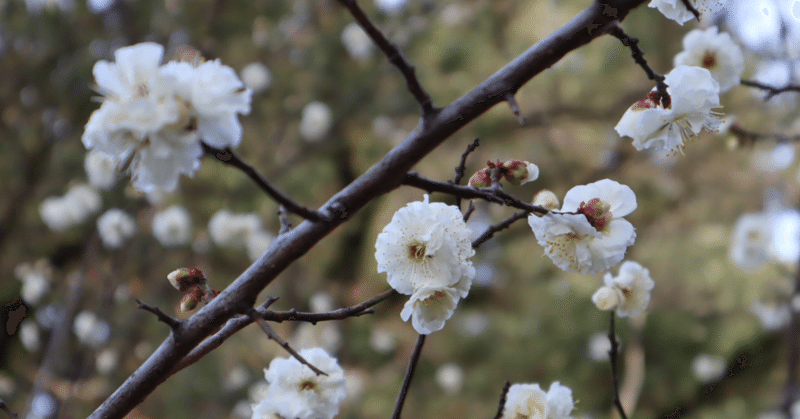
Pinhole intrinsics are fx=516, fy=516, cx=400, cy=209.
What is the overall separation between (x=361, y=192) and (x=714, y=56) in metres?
0.78

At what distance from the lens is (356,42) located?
3359 mm

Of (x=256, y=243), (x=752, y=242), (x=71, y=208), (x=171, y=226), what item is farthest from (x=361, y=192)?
(x=71, y=208)

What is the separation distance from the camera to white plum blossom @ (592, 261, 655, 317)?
83 cm

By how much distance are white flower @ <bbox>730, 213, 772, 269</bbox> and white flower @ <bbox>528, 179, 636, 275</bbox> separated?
2.17 metres

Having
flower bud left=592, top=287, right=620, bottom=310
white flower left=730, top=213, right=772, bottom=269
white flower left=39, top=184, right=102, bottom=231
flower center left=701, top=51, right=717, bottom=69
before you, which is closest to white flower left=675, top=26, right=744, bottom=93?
flower center left=701, top=51, right=717, bottom=69

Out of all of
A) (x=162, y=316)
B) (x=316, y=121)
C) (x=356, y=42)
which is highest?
(x=356, y=42)

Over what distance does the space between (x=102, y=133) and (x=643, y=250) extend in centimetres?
301

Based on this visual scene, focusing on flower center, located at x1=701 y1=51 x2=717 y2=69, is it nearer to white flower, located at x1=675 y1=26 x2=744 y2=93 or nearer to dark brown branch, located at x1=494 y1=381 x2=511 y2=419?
white flower, located at x1=675 y1=26 x2=744 y2=93

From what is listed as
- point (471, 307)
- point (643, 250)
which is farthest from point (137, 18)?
point (643, 250)

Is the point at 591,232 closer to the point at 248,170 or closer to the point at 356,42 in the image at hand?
the point at 248,170

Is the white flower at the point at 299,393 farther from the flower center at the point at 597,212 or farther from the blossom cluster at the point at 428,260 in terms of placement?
the flower center at the point at 597,212

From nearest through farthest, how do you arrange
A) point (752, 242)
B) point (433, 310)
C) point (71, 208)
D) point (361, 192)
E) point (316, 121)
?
point (361, 192) → point (433, 310) → point (752, 242) → point (71, 208) → point (316, 121)

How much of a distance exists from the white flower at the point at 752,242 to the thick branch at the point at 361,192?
90.4 inches

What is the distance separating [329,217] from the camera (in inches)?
19.1
